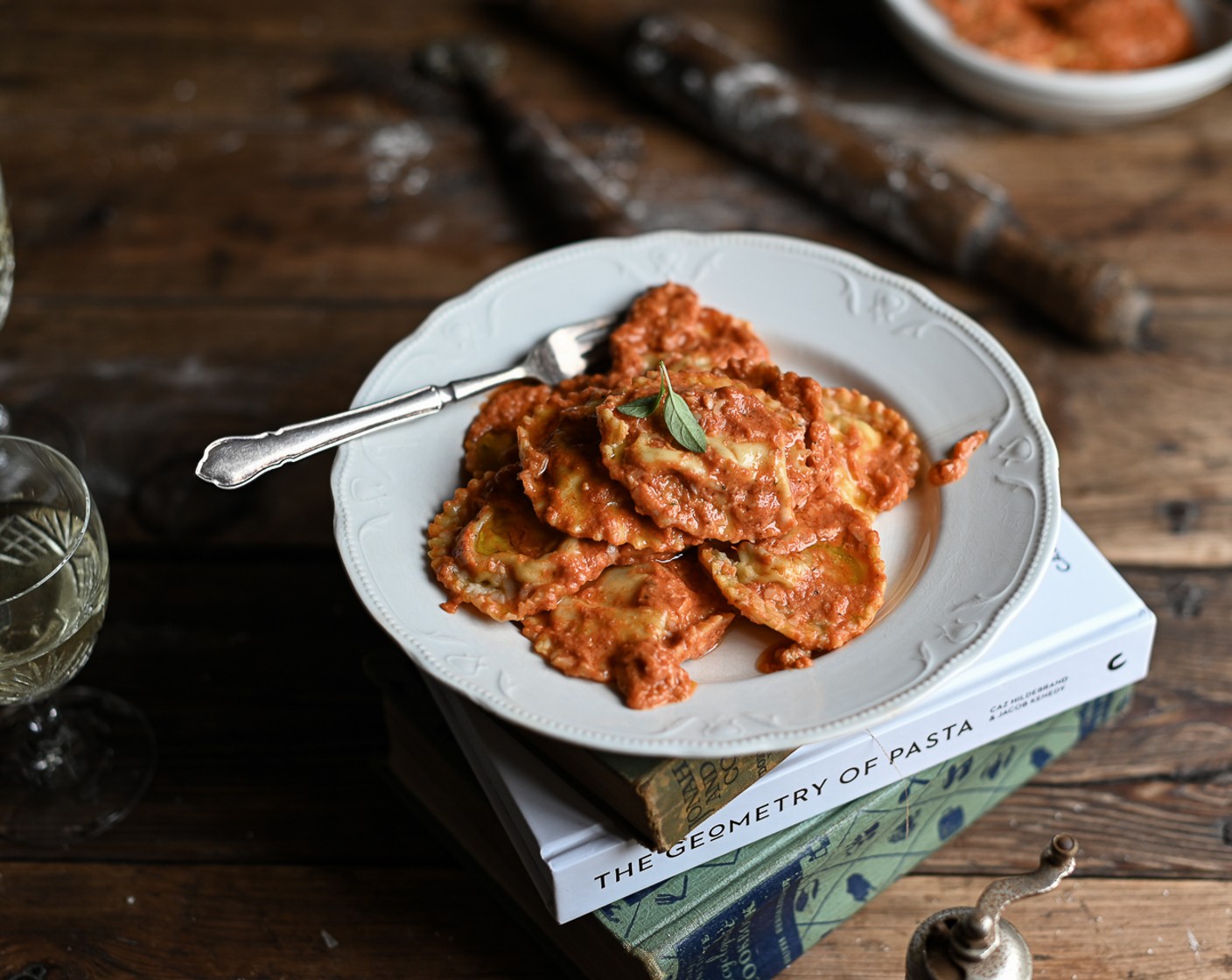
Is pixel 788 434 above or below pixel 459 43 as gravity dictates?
above

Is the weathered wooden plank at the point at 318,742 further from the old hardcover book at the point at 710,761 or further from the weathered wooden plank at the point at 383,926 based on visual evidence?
the old hardcover book at the point at 710,761

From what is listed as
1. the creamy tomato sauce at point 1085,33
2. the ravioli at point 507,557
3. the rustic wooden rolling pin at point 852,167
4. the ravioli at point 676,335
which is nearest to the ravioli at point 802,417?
the ravioli at point 676,335

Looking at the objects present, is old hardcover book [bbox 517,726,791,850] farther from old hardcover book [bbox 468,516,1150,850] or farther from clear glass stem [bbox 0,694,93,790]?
clear glass stem [bbox 0,694,93,790]

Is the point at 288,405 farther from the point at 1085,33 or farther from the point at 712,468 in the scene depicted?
the point at 1085,33

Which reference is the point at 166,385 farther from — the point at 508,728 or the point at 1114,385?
the point at 1114,385

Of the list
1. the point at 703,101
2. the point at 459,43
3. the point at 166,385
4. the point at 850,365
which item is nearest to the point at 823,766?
the point at 850,365
